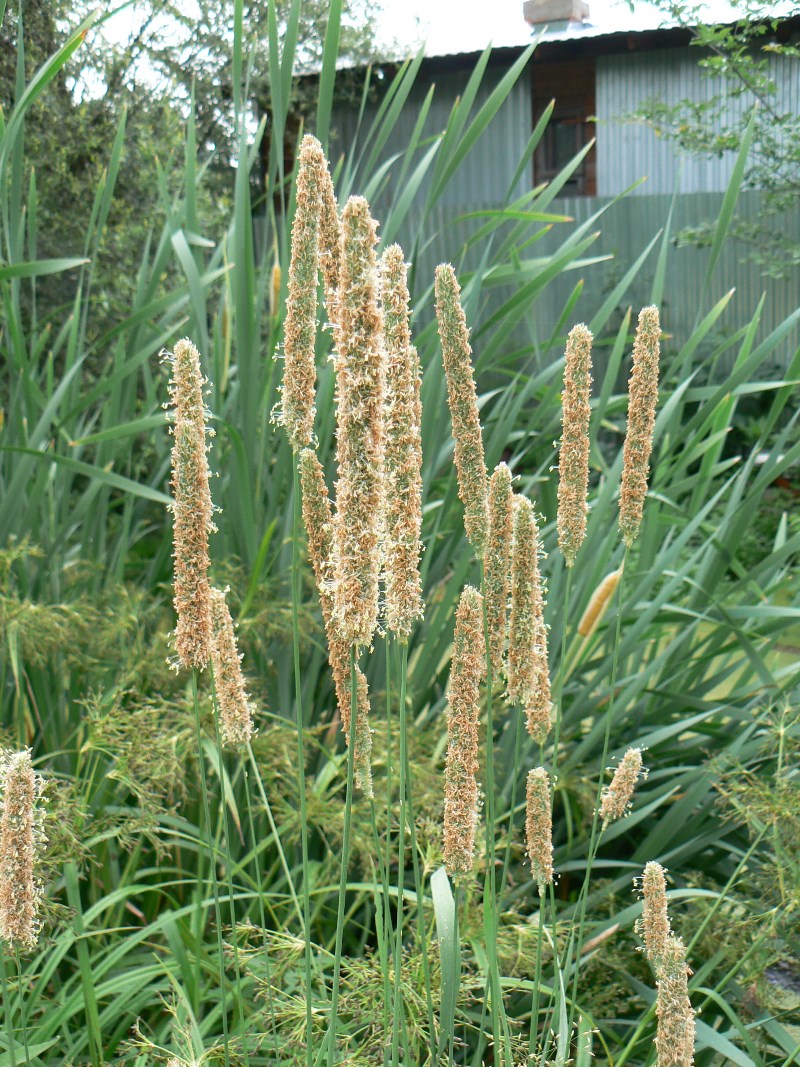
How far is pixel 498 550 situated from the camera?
1093 millimetres

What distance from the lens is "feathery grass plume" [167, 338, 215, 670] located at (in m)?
0.91

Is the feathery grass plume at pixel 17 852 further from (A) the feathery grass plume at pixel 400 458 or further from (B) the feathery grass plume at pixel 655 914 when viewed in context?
(B) the feathery grass plume at pixel 655 914

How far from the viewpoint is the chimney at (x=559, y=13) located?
11602 mm

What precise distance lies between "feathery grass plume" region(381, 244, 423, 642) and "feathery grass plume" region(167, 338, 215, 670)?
17cm

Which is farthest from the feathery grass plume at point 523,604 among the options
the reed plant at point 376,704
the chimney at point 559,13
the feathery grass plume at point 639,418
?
the chimney at point 559,13

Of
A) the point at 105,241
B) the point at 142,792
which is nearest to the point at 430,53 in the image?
the point at 105,241

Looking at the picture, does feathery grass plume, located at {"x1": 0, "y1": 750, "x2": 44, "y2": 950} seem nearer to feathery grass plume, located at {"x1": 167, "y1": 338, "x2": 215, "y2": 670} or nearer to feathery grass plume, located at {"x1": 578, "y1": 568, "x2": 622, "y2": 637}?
feathery grass plume, located at {"x1": 167, "y1": 338, "x2": 215, "y2": 670}

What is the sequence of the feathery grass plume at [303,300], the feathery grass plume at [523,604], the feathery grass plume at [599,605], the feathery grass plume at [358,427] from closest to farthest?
1. the feathery grass plume at [358,427]
2. the feathery grass plume at [303,300]
3. the feathery grass plume at [523,604]
4. the feathery grass plume at [599,605]

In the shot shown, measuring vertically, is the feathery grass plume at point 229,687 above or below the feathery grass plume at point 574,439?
below

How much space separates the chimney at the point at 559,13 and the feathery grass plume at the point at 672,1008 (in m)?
12.2

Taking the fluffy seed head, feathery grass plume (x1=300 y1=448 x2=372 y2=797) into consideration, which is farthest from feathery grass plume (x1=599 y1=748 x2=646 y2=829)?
feathery grass plume (x1=300 y1=448 x2=372 y2=797)

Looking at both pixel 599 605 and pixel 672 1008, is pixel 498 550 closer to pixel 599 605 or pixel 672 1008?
pixel 672 1008

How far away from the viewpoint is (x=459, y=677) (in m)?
1.03

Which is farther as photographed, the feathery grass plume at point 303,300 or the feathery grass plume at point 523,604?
the feathery grass plume at point 523,604
